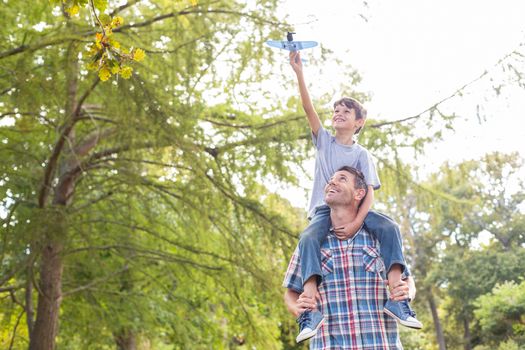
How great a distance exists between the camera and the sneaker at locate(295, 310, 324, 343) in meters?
2.38

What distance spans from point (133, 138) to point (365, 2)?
202cm

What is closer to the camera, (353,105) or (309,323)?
(309,323)

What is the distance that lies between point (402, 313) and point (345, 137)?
82 cm

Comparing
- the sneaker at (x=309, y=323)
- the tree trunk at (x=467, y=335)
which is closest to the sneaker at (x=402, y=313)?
the sneaker at (x=309, y=323)

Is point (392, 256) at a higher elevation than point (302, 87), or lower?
lower

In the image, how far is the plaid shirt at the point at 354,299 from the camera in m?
2.39

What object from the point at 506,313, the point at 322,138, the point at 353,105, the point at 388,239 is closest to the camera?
the point at 388,239

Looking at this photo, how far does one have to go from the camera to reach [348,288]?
2453mm

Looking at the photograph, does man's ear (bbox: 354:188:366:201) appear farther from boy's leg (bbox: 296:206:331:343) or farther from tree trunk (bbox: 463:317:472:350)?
tree trunk (bbox: 463:317:472:350)

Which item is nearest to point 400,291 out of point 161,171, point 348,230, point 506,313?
point 348,230

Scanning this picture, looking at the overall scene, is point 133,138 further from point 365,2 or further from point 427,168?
point 427,168

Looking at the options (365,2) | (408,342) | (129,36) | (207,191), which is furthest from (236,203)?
(408,342)

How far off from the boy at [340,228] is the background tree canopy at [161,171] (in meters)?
1.76

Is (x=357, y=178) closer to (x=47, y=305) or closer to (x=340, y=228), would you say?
(x=340, y=228)
